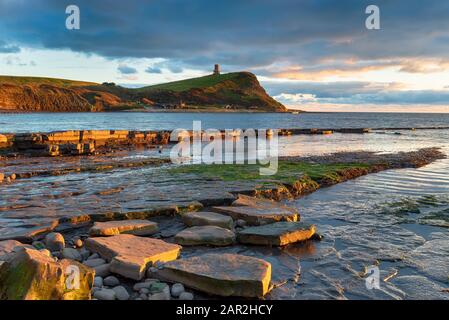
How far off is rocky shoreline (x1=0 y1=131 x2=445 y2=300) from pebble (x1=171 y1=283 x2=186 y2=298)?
0.01 meters

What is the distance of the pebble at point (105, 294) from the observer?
5.91 m

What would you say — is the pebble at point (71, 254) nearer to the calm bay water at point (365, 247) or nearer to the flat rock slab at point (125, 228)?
the flat rock slab at point (125, 228)

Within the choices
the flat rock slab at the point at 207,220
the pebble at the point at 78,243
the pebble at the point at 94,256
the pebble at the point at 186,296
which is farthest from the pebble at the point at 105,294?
the flat rock slab at the point at 207,220

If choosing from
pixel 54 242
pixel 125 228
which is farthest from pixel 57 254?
pixel 125 228

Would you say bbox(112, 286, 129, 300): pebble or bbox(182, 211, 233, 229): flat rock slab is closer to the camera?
bbox(112, 286, 129, 300): pebble

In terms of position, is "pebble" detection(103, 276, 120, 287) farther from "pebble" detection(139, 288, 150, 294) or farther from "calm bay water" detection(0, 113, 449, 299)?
"calm bay water" detection(0, 113, 449, 299)

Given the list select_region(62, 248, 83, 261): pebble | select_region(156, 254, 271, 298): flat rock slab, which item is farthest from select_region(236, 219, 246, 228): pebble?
select_region(62, 248, 83, 261): pebble

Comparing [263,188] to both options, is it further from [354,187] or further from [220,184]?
[354,187]

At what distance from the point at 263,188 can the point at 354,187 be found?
4443 mm

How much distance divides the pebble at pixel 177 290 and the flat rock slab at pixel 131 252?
66 centimetres

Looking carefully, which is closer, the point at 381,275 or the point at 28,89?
the point at 381,275

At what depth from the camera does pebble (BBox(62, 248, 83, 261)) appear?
753 centimetres
